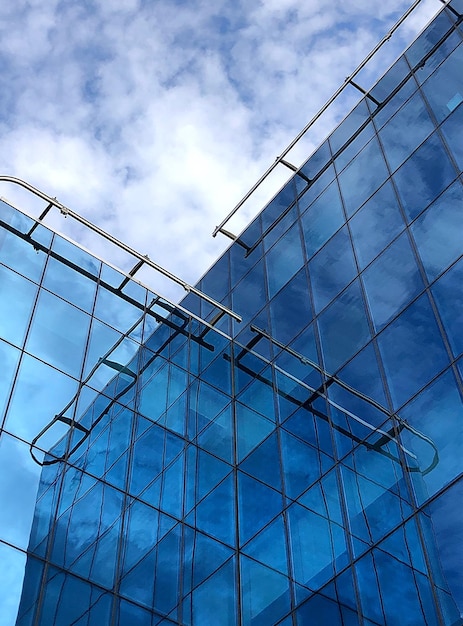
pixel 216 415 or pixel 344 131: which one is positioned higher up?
pixel 344 131

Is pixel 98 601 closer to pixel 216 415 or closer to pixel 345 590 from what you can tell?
pixel 345 590

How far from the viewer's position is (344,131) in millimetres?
26766

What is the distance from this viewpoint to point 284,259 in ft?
86.4

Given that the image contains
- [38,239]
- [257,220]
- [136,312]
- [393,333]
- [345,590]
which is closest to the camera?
[345,590]

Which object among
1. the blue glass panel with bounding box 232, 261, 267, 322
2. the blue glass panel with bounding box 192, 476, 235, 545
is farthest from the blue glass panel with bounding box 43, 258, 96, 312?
the blue glass panel with bounding box 192, 476, 235, 545

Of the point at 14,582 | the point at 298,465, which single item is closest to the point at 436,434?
the point at 298,465

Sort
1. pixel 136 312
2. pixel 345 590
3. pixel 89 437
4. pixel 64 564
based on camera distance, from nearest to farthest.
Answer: pixel 345 590 < pixel 64 564 < pixel 89 437 < pixel 136 312

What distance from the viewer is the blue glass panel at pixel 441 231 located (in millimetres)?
18562

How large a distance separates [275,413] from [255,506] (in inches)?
112

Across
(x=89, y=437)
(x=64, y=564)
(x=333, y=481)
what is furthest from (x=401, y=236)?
(x=64, y=564)

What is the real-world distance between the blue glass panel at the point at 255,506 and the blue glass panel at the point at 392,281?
513cm

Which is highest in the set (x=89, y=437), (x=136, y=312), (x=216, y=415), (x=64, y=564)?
(x=136, y=312)

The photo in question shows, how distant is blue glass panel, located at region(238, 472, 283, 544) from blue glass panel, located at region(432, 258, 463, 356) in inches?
244

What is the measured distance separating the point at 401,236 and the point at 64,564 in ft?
37.5
